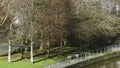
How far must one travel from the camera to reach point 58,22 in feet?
156

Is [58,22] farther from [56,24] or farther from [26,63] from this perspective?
[26,63]

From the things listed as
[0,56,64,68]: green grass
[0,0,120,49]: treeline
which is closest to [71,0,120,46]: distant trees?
[0,0,120,49]: treeline

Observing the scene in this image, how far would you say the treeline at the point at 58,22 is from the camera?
43.9 m

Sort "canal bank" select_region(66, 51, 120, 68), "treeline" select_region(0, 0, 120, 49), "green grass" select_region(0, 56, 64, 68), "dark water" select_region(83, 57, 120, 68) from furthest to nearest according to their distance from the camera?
"dark water" select_region(83, 57, 120, 68), "canal bank" select_region(66, 51, 120, 68), "treeline" select_region(0, 0, 120, 49), "green grass" select_region(0, 56, 64, 68)

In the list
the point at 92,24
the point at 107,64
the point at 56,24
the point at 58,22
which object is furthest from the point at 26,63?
the point at 92,24

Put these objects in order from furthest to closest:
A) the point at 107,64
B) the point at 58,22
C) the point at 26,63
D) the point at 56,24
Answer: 1. the point at 107,64
2. the point at 58,22
3. the point at 56,24
4. the point at 26,63

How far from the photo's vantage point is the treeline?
1727 inches

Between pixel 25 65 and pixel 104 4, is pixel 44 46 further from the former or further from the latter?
pixel 104 4

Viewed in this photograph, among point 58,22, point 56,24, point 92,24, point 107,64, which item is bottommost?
point 107,64

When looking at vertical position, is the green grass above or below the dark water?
above

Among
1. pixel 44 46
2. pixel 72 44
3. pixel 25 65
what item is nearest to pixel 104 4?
pixel 72 44

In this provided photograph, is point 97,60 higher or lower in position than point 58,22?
lower

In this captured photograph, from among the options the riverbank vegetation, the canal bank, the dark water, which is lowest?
the dark water

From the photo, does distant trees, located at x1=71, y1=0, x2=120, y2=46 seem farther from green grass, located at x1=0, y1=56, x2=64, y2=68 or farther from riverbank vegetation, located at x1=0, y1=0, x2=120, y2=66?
green grass, located at x1=0, y1=56, x2=64, y2=68
